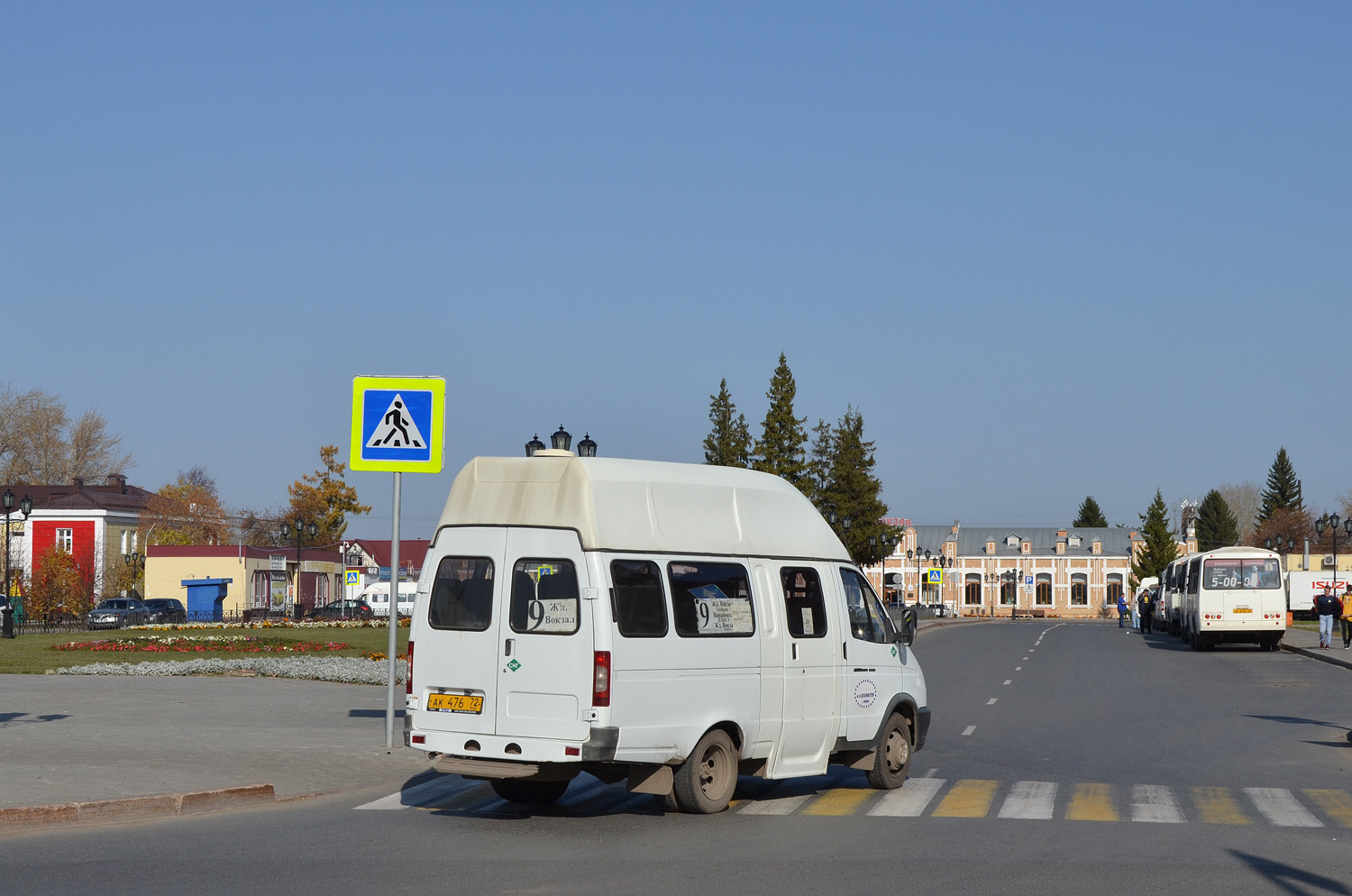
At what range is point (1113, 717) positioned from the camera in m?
21.2

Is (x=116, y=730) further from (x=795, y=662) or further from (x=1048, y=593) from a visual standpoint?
(x=1048, y=593)

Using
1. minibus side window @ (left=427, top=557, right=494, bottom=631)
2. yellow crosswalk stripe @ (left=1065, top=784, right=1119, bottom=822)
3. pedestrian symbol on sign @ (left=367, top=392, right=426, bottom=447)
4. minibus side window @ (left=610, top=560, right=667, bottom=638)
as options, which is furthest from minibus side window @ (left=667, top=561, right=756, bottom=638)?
pedestrian symbol on sign @ (left=367, top=392, right=426, bottom=447)

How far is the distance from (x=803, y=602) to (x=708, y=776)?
180 cm

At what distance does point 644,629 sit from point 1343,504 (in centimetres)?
13456

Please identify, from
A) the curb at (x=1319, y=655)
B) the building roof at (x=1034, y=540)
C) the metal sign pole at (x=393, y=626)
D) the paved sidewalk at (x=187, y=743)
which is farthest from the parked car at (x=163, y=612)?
the building roof at (x=1034, y=540)

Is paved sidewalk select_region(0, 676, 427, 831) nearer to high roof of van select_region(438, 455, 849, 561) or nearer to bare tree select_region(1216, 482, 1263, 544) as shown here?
high roof of van select_region(438, 455, 849, 561)

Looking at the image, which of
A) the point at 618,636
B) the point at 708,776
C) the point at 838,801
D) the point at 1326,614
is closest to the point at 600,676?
the point at 618,636

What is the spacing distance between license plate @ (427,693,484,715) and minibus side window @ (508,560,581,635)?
65cm

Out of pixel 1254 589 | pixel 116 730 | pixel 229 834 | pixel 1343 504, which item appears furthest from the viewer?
pixel 1343 504

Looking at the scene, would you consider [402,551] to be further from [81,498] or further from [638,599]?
[638,599]

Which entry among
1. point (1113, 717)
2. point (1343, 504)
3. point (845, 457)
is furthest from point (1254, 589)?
point (1343, 504)

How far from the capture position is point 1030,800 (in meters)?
12.3

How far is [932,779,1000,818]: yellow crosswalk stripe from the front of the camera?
38.0 feet

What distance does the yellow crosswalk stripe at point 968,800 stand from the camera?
11578 millimetres
